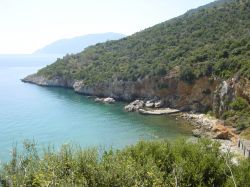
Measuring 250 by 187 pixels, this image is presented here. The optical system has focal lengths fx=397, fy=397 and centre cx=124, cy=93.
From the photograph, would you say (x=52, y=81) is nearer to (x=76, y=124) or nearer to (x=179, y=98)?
(x=76, y=124)

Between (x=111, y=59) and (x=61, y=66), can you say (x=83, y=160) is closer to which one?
(x=111, y=59)

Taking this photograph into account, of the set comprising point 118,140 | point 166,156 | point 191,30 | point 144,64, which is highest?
point 191,30

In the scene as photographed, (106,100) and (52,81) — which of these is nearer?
(106,100)

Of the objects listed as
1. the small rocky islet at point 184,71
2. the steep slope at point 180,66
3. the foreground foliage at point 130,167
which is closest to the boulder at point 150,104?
the small rocky islet at point 184,71

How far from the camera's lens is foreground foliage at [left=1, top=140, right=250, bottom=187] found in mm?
19859

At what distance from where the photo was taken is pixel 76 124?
68.6 meters

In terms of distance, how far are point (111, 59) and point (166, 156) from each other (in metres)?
78.9

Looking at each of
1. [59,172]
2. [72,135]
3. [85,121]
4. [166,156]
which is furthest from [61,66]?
[59,172]

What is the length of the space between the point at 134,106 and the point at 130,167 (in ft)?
181

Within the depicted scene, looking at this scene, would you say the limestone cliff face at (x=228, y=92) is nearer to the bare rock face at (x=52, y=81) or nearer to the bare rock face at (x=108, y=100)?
the bare rock face at (x=108, y=100)

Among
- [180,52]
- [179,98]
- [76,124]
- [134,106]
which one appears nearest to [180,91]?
[179,98]

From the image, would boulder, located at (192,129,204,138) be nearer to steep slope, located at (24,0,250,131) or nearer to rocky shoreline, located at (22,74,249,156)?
rocky shoreline, located at (22,74,249,156)

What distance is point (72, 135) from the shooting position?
60875 mm

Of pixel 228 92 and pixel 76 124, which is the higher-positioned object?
pixel 228 92
